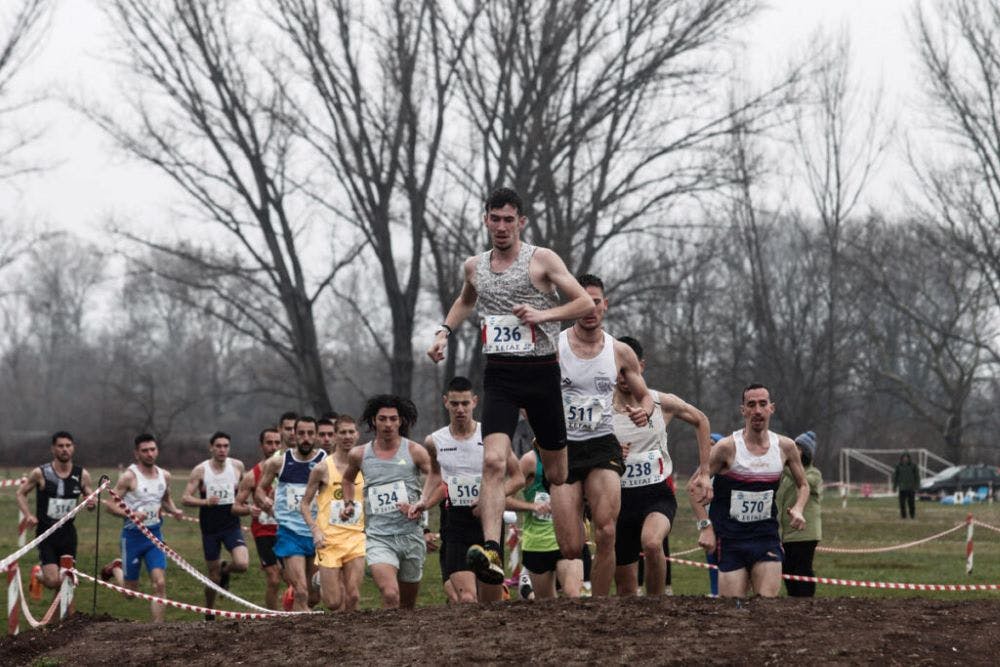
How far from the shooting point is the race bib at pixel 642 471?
11523mm

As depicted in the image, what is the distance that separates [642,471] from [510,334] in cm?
306

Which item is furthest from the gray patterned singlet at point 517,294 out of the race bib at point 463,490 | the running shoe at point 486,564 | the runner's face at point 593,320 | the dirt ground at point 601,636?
the race bib at point 463,490

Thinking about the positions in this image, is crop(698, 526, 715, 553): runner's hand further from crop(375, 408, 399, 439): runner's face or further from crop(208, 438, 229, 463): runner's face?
crop(208, 438, 229, 463): runner's face

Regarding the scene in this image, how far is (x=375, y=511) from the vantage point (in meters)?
12.2

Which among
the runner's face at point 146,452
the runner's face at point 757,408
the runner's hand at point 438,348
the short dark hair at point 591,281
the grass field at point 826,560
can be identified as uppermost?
the short dark hair at point 591,281

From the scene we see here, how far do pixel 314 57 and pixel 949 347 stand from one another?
4159cm

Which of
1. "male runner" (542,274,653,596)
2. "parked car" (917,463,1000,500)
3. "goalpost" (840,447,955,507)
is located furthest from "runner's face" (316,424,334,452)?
"goalpost" (840,447,955,507)

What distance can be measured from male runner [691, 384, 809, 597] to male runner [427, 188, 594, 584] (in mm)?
2700

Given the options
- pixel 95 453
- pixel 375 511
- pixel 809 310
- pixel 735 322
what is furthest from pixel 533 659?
pixel 95 453

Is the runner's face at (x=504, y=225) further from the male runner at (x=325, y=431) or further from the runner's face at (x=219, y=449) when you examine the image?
the runner's face at (x=219, y=449)

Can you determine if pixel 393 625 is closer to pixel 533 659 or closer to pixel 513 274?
pixel 533 659

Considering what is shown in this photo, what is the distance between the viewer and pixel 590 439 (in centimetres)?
999


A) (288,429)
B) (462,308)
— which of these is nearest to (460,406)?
(462,308)

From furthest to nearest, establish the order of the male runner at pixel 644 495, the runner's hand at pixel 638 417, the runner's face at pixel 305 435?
the runner's face at pixel 305 435 → the male runner at pixel 644 495 → the runner's hand at pixel 638 417
